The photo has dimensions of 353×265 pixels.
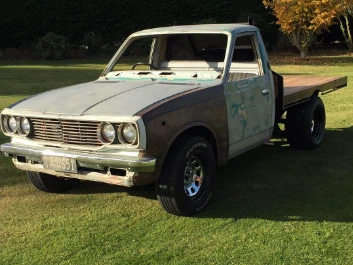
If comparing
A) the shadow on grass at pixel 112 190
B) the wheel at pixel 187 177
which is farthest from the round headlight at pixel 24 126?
the wheel at pixel 187 177

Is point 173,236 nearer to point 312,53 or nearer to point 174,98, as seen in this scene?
point 174,98

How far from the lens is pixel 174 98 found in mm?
4078

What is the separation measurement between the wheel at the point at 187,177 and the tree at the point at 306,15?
671 inches

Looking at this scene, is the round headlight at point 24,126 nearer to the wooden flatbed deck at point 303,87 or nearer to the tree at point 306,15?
the wooden flatbed deck at point 303,87

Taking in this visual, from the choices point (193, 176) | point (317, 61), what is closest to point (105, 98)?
point (193, 176)

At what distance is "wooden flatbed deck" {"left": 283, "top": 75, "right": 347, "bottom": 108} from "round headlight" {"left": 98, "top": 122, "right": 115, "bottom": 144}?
269cm

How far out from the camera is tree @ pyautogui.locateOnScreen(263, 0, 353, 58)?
19828mm

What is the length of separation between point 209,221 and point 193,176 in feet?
1.48

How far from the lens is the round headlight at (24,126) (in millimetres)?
4306

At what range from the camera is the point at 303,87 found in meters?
6.56

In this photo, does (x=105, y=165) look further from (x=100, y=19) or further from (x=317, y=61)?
(x=100, y=19)

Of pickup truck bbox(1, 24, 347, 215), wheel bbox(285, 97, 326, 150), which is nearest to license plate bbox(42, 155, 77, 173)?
pickup truck bbox(1, 24, 347, 215)

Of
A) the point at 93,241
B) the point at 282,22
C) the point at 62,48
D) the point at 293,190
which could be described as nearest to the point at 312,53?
the point at 282,22

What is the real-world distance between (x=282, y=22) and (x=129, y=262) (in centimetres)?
1947
